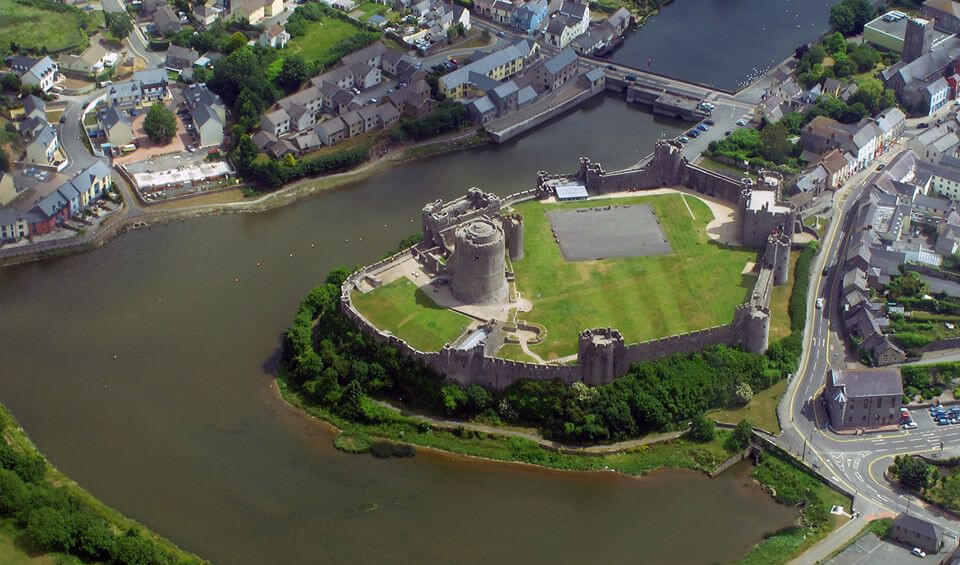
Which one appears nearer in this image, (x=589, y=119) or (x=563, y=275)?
(x=563, y=275)

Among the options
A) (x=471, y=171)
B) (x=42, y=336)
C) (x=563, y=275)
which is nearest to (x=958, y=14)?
(x=471, y=171)

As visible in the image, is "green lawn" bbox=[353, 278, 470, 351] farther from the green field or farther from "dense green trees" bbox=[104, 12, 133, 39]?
the green field

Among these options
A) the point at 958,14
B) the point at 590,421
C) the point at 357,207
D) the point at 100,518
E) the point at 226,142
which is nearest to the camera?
the point at 100,518

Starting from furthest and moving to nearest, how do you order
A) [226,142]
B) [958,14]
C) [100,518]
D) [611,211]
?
[958,14]
[226,142]
[611,211]
[100,518]

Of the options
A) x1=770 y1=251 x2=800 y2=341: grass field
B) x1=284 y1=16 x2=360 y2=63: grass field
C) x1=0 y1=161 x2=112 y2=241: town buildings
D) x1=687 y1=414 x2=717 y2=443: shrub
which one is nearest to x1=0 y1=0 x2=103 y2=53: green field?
x1=284 y1=16 x2=360 y2=63: grass field

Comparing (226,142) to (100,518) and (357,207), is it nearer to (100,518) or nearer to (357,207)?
(357,207)

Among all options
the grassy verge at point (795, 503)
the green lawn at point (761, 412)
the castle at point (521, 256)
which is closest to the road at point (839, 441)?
the green lawn at point (761, 412)
